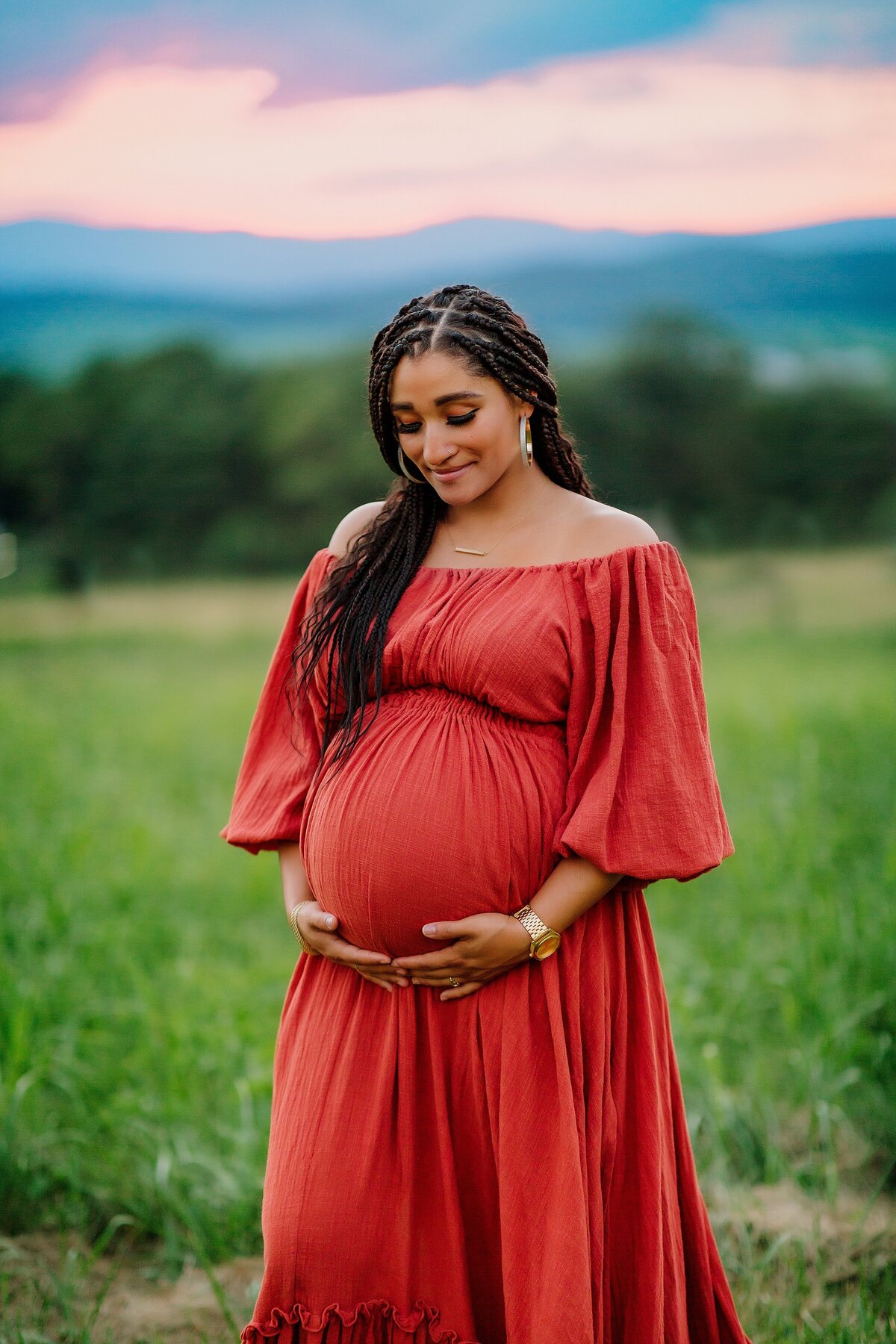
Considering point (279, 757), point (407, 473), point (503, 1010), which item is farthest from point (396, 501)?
point (503, 1010)

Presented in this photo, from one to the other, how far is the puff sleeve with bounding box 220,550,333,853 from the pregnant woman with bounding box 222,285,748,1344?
11 cm

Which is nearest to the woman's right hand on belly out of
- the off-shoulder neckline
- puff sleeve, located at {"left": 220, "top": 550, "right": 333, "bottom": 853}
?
puff sleeve, located at {"left": 220, "top": 550, "right": 333, "bottom": 853}

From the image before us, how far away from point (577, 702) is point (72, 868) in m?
3.26

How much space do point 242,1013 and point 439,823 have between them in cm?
210

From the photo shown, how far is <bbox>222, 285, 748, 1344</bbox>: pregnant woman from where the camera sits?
1751 millimetres

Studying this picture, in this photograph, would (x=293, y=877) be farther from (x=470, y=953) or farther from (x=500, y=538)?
(x=500, y=538)

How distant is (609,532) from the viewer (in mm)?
1863

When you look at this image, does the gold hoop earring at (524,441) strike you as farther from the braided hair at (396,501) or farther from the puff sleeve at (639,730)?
the puff sleeve at (639,730)

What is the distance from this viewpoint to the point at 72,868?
177 inches

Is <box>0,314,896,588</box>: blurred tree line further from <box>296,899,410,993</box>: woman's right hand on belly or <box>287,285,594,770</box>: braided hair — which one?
<box>296,899,410,993</box>: woman's right hand on belly

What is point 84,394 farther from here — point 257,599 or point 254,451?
point 257,599

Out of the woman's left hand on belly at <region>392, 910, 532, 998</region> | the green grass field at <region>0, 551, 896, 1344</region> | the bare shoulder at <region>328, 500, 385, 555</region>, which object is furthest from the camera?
the green grass field at <region>0, 551, 896, 1344</region>

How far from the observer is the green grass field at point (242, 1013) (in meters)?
2.56

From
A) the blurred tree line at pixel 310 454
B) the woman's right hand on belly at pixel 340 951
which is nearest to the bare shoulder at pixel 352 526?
the woman's right hand on belly at pixel 340 951
